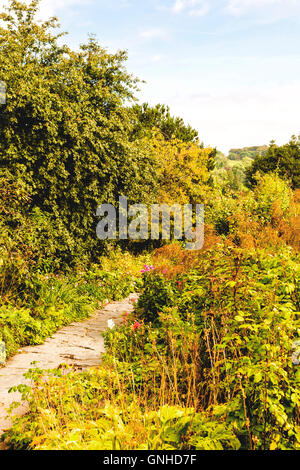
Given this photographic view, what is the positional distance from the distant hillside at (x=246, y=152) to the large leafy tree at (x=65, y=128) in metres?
66.1

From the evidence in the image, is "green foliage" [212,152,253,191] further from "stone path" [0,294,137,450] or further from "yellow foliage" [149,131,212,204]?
"stone path" [0,294,137,450]

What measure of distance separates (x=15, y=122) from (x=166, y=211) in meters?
6.88

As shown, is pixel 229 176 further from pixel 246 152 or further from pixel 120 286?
pixel 246 152

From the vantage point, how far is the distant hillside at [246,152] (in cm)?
7779

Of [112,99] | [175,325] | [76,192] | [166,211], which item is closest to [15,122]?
[76,192]

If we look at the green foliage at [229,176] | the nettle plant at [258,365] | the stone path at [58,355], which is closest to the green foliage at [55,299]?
the stone path at [58,355]

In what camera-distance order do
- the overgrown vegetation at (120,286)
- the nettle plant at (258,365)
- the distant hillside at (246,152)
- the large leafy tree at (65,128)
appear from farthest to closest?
the distant hillside at (246,152) < the large leafy tree at (65,128) < the overgrown vegetation at (120,286) < the nettle plant at (258,365)

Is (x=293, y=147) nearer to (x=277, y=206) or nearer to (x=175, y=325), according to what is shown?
(x=277, y=206)

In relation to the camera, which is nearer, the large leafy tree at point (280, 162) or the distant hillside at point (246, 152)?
the large leafy tree at point (280, 162)

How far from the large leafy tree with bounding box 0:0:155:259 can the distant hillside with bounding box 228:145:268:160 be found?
6608cm

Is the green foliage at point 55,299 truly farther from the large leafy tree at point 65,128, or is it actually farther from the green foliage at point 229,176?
the green foliage at point 229,176

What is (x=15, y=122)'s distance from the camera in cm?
755

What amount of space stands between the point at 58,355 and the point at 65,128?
5.25m

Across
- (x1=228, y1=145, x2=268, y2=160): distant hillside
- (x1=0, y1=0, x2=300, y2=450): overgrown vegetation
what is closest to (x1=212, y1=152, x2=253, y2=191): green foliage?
(x1=0, y1=0, x2=300, y2=450): overgrown vegetation
